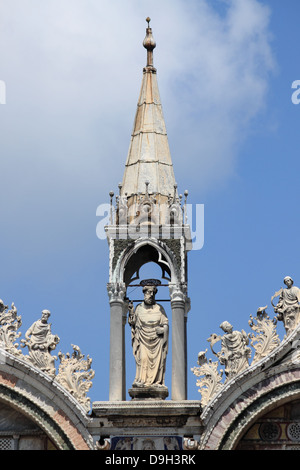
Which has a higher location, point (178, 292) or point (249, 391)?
point (178, 292)

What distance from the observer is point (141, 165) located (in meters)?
33.3

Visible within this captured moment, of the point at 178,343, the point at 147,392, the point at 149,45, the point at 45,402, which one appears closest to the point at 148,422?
the point at 147,392

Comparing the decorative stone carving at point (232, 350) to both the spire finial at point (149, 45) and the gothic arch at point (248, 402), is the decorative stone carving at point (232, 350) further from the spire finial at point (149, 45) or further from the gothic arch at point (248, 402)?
the spire finial at point (149, 45)

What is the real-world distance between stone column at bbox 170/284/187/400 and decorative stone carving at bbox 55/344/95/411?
4.79 ft

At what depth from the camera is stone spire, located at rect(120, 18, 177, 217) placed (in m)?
33.0

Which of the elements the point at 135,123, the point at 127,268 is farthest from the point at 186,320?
the point at 135,123

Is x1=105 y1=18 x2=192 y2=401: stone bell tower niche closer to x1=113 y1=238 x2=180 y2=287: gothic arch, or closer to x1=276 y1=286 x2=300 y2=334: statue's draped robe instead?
x1=113 y1=238 x2=180 y2=287: gothic arch

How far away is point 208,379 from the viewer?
103ft

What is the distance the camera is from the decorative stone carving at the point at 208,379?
3127 centimetres

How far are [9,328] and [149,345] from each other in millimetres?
2499

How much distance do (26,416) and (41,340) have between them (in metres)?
1.37

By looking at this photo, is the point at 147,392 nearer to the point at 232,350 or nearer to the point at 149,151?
the point at 232,350

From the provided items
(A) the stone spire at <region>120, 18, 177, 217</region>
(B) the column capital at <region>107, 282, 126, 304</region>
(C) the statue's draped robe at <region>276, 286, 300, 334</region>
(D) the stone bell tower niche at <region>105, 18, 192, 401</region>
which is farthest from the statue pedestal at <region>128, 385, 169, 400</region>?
(A) the stone spire at <region>120, 18, 177, 217</region>
